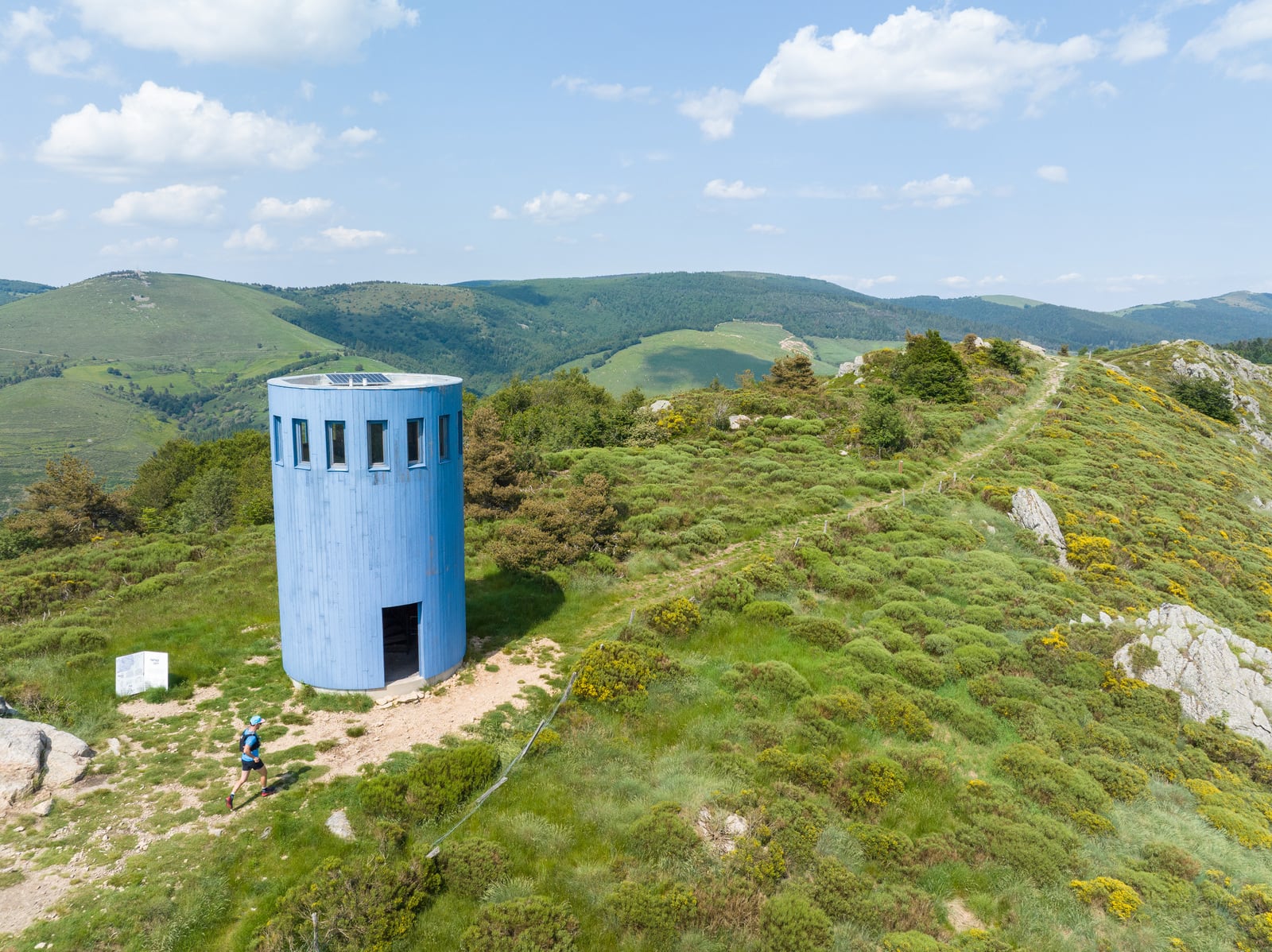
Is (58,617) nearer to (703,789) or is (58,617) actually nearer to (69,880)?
(69,880)

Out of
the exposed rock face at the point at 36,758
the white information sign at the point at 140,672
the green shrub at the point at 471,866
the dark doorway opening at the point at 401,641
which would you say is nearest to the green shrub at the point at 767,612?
the dark doorway opening at the point at 401,641

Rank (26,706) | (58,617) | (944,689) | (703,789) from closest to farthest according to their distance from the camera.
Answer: (703,789)
(26,706)
(944,689)
(58,617)

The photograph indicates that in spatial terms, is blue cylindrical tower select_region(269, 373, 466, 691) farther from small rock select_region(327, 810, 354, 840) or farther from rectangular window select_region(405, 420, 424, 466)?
small rock select_region(327, 810, 354, 840)

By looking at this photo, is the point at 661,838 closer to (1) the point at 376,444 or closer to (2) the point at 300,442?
(1) the point at 376,444

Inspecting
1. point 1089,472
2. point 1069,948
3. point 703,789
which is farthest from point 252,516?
point 1089,472

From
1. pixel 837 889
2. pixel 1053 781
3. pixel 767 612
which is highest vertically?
pixel 767 612

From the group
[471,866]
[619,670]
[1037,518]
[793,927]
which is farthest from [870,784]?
[1037,518]
